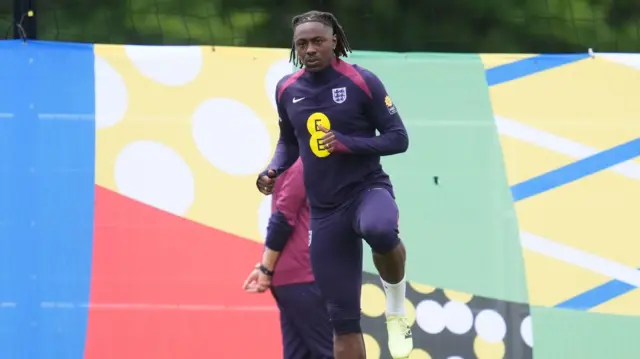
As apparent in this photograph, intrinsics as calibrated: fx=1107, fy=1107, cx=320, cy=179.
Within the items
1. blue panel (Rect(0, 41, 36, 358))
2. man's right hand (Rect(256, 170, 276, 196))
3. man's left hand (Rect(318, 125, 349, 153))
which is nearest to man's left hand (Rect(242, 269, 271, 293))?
man's right hand (Rect(256, 170, 276, 196))

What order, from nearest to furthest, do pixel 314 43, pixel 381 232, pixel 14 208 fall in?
pixel 381 232 < pixel 314 43 < pixel 14 208

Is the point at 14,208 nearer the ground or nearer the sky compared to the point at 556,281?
nearer the sky

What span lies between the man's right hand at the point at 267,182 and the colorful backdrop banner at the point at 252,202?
1.72m

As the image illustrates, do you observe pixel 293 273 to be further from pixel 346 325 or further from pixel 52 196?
pixel 52 196

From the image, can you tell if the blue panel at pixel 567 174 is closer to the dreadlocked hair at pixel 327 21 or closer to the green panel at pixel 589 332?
the green panel at pixel 589 332

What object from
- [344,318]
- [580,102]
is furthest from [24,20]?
[580,102]

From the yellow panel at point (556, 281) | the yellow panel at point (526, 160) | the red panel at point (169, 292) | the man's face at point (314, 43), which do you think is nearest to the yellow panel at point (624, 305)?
the yellow panel at point (556, 281)

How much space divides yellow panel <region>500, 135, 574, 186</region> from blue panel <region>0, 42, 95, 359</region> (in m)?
2.45

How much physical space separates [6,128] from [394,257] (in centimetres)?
289

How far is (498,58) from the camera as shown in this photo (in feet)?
21.6

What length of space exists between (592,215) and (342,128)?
8.18ft

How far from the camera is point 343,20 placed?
21.7 feet

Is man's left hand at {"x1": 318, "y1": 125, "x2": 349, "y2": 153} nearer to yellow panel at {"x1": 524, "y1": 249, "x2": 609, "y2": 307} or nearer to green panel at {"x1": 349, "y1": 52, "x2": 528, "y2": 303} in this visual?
green panel at {"x1": 349, "y1": 52, "x2": 528, "y2": 303}

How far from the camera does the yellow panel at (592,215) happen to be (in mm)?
6520
